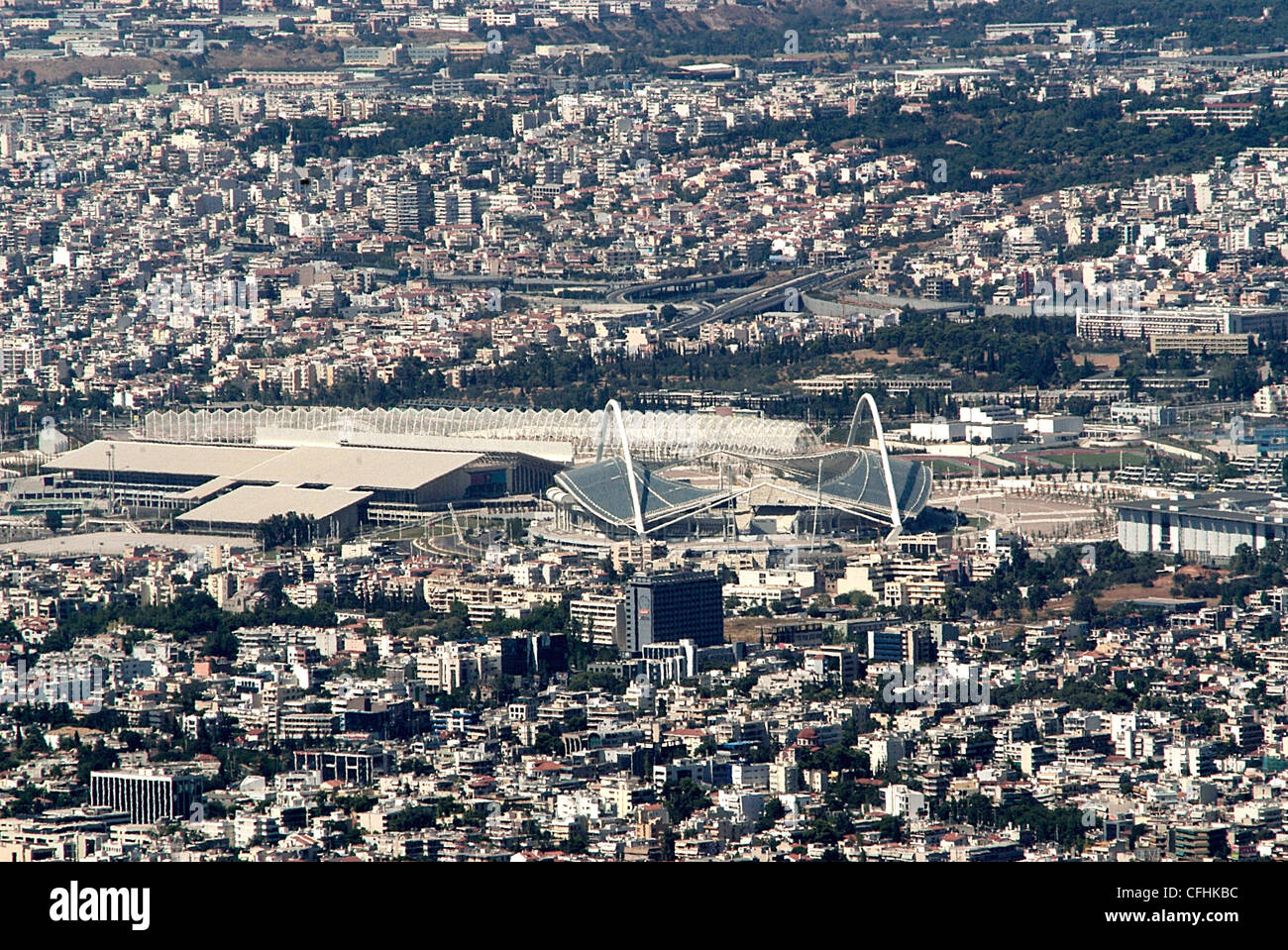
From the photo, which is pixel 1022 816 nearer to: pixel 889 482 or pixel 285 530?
pixel 889 482

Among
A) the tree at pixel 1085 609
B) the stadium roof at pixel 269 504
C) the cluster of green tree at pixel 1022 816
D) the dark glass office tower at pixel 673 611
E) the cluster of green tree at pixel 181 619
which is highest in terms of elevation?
the cluster of green tree at pixel 1022 816

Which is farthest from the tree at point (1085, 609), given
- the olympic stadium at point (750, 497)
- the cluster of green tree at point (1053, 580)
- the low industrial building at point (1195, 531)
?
the olympic stadium at point (750, 497)

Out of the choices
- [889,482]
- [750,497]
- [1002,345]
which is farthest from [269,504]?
[1002,345]

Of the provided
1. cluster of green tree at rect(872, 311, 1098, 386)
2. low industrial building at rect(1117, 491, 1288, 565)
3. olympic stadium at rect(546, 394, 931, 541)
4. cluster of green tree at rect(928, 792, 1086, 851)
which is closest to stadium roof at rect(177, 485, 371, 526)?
olympic stadium at rect(546, 394, 931, 541)

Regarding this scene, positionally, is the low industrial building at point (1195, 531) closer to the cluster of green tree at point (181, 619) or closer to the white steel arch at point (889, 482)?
the white steel arch at point (889, 482)

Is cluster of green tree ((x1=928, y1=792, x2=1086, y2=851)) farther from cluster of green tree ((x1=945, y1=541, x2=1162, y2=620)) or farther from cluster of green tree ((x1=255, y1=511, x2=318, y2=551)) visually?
cluster of green tree ((x1=255, y1=511, x2=318, y2=551))
